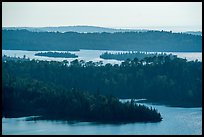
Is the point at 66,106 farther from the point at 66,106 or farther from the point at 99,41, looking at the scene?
the point at 99,41

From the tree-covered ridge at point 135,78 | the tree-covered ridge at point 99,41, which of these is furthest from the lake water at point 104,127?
the tree-covered ridge at point 99,41

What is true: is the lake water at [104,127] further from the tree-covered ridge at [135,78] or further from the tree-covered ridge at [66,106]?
the tree-covered ridge at [135,78]

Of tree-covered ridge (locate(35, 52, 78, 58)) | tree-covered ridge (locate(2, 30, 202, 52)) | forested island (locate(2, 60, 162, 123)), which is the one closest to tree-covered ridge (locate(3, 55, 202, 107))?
forested island (locate(2, 60, 162, 123))

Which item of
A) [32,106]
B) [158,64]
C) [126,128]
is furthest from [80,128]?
→ [158,64]

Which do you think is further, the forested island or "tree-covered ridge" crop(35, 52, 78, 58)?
"tree-covered ridge" crop(35, 52, 78, 58)

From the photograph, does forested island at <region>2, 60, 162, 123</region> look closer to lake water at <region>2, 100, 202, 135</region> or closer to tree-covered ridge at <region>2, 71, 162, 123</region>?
tree-covered ridge at <region>2, 71, 162, 123</region>

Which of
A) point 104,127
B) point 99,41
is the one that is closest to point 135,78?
point 104,127

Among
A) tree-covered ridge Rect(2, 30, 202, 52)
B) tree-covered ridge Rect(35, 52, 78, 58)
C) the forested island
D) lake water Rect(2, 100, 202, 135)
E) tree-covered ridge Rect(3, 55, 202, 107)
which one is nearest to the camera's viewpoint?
lake water Rect(2, 100, 202, 135)
